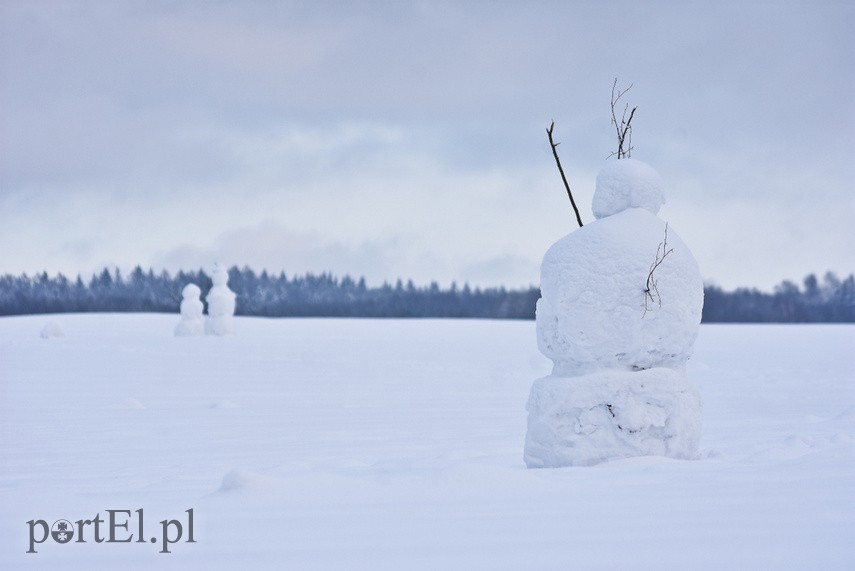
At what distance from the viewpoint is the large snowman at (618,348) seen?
15.5 feet

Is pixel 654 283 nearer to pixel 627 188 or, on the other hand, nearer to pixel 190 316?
pixel 627 188

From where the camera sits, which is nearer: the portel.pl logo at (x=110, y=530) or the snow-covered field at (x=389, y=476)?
the snow-covered field at (x=389, y=476)

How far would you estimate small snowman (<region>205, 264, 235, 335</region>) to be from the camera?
24469 mm

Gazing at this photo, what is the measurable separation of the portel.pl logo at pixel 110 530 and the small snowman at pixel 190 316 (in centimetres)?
2154

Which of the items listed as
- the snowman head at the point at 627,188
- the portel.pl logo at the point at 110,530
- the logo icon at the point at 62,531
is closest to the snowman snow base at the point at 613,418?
the snowman head at the point at 627,188

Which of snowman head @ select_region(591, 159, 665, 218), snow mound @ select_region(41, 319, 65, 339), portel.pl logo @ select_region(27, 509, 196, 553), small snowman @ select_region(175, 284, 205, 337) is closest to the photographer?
portel.pl logo @ select_region(27, 509, 196, 553)

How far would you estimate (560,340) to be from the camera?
4953mm

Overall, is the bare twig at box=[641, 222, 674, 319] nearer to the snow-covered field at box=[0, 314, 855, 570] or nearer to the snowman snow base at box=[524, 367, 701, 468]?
the snowman snow base at box=[524, 367, 701, 468]

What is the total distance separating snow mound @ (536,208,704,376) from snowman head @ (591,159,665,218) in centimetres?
30

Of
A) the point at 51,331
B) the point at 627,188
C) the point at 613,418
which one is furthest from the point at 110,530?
the point at 51,331

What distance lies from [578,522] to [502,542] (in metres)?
0.39

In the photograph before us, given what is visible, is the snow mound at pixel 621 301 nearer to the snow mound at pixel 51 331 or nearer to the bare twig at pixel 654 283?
the bare twig at pixel 654 283

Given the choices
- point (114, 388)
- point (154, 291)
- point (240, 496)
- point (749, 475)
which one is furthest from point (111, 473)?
point (154, 291)

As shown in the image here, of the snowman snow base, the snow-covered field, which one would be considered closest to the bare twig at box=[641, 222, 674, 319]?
the snowman snow base
